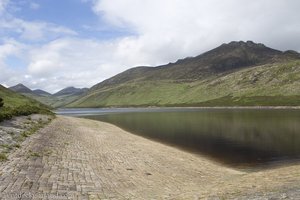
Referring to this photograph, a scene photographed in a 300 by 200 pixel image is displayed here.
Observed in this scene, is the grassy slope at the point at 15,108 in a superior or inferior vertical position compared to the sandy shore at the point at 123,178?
superior

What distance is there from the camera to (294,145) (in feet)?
173

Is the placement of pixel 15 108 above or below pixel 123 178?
above

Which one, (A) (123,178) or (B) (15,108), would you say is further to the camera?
(B) (15,108)

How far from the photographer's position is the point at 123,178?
2881cm

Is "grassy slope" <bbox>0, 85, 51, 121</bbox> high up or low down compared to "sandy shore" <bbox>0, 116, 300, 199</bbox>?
up

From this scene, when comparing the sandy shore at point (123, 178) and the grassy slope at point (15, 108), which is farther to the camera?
the grassy slope at point (15, 108)

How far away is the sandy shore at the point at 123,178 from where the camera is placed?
70.9 ft

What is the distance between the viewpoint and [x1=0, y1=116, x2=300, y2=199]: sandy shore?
70.9 feet

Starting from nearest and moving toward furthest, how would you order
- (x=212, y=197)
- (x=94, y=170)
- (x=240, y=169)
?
(x=212, y=197)
(x=94, y=170)
(x=240, y=169)

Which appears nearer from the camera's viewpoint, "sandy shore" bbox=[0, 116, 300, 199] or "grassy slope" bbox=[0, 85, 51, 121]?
"sandy shore" bbox=[0, 116, 300, 199]

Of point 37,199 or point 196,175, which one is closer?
point 37,199

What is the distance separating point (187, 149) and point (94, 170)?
Answer: 25803 mm

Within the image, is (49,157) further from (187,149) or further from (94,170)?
(187,149)

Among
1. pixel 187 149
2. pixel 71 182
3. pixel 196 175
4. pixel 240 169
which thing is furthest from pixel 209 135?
pixel 71 182
